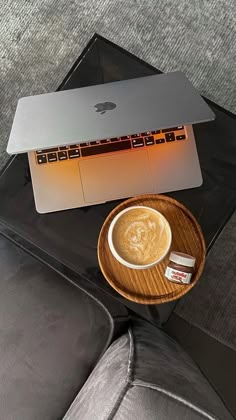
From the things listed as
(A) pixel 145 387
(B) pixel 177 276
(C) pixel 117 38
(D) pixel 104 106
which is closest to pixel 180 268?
(B) pixel 177 276

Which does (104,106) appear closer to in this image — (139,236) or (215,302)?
(139,236)

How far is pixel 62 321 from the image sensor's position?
960 millimetres

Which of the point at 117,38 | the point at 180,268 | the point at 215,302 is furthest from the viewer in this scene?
the point at 117,38

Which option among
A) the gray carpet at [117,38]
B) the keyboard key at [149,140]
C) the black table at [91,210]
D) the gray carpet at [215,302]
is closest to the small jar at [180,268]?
the black table at [91,210]

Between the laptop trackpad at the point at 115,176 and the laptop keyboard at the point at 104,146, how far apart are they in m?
0.01

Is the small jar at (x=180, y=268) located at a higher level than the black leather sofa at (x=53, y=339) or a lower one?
higher

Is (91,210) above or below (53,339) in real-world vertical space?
above

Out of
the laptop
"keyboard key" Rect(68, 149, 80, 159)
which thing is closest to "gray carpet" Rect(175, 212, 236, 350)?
the laptop

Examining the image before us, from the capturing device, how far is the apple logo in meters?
0.83

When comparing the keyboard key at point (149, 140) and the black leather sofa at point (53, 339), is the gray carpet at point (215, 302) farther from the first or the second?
the keyboard key at point (149, 140)

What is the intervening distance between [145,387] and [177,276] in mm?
185

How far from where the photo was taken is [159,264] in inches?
33.4

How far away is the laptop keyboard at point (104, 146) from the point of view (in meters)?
0.91

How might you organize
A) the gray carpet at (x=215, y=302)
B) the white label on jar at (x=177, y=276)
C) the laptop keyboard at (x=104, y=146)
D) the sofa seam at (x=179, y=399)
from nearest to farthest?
the sofa seam at (x=179, y=399)
the white label on jar at (x=177, y=276)
the laptop keyboard at (x=104, y=146)
the gray carpet at (x=215, y=302)
